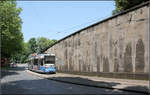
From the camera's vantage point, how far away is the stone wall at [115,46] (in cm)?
1641

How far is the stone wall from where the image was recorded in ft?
53.8

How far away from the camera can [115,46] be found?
19.4m

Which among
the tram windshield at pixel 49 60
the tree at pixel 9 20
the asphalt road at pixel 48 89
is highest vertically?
the tree at pixel 9 20

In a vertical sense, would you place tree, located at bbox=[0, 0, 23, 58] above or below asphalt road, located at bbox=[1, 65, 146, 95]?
above

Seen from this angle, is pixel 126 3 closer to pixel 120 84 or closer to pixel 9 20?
pixel 120 84

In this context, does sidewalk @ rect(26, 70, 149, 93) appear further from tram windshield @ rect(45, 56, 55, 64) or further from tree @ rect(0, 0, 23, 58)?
tree @ rect(0, 0, 23, 58)

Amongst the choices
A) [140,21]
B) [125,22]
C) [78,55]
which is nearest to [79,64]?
[78,55]

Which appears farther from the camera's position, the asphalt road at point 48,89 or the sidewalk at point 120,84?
the sidewalk at point 120,84

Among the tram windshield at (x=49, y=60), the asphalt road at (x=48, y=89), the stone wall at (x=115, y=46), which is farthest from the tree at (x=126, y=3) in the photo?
the asphalt road at (x=48, y=89)

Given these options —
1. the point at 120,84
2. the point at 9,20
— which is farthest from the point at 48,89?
the point at 9,20

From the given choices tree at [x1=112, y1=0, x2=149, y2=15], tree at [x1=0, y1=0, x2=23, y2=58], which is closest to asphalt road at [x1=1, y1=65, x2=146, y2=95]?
tree at [x1=112, y1=0, x2=149, y2=15]

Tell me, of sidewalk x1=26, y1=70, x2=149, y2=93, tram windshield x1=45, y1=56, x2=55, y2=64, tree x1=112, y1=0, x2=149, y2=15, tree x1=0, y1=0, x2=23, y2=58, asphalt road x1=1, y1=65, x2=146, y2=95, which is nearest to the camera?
asphalt road x1=1, y1=65, x2=146, y2=95

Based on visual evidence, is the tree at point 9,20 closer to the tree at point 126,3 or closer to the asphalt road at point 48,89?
the tree at point 126,3

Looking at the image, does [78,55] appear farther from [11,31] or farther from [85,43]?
[11,31]
